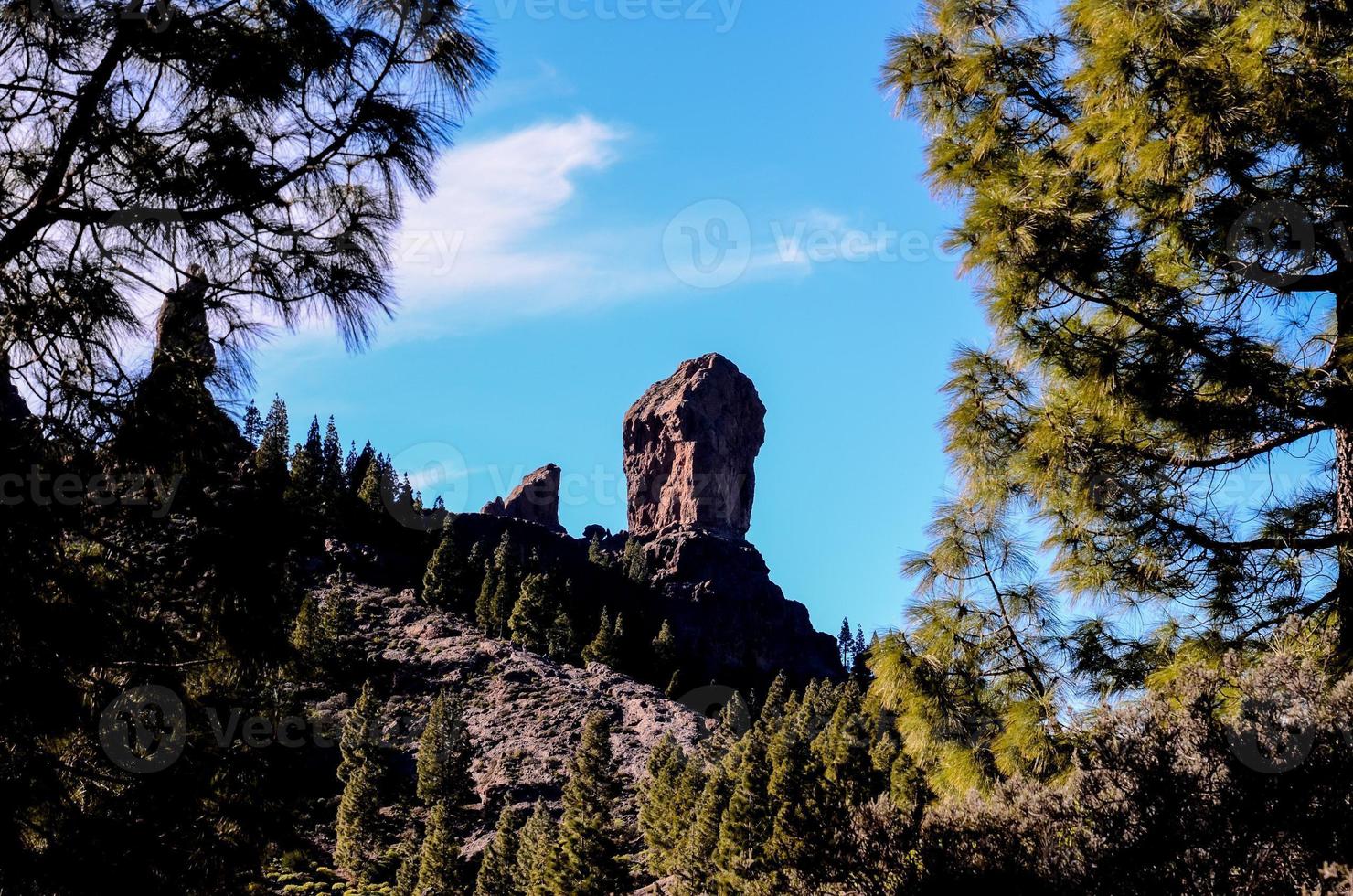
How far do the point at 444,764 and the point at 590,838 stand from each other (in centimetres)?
1390

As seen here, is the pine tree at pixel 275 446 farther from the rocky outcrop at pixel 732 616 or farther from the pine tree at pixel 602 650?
the rocky outcrop at pixel 732 616

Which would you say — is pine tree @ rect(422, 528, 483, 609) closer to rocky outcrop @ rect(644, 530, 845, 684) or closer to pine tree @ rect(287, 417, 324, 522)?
pine tree @ rect(287, 417, 324, 522)

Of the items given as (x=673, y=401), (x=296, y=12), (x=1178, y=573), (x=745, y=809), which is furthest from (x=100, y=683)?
(x=673, y=401)

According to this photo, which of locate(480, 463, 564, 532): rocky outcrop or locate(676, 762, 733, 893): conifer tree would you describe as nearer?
locate(676, 762, 733, 893): conifer tree

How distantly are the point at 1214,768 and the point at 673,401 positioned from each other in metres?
126

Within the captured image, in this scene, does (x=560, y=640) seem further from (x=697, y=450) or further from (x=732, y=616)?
(x=697, y=450)

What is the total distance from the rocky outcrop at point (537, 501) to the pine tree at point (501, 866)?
297 feet

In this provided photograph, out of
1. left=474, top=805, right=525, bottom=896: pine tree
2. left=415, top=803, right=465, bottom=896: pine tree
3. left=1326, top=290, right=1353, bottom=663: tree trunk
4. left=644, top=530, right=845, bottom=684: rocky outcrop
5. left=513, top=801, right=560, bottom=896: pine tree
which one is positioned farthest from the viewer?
left=644, top=530, right=845, bottom=684: rocky outcrop

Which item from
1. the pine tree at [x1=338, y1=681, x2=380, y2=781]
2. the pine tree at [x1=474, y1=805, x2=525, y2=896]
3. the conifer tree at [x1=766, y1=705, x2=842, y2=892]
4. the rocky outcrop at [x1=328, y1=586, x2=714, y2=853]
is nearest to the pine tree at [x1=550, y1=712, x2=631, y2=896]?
the pine tree at [x1=474, y1=805, x2=525, y2=896]

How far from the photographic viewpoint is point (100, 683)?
603 cm

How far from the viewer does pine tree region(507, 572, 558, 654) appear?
218 ft

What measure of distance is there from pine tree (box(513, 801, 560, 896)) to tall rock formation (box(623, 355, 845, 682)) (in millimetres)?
41149

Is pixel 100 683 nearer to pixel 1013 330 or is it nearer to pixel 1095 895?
pixel 1095 895

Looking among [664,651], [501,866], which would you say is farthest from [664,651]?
[501,866]
